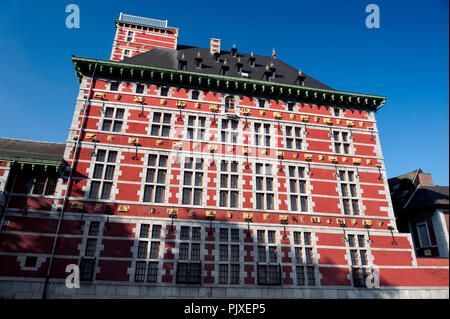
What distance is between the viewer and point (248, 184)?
20156mm

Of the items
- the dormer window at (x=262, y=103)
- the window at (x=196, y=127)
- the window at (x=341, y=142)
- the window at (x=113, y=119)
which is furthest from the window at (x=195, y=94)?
the window at (x=341, y=142)

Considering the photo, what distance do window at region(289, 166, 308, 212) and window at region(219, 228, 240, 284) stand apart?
4.79 meters

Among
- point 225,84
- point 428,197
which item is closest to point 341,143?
point 428,197

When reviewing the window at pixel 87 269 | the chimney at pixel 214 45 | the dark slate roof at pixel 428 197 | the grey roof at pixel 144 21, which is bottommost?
the window at pixel 87 269

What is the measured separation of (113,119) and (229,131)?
8216 mm

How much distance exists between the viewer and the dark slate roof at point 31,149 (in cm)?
1859

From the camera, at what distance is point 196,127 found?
21297 mm

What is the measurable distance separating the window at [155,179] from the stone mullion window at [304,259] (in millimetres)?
9195

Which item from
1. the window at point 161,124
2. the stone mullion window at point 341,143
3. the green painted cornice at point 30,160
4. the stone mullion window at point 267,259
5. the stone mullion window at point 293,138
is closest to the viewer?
the green painted cornice at point 30,160

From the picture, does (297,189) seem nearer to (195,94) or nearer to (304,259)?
(304,259)

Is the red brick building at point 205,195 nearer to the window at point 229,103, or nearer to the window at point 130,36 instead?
the window at point 229,103

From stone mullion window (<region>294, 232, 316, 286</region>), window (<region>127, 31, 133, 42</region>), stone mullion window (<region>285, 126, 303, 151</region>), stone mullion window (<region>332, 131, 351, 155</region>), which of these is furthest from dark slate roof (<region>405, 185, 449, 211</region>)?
window (<region>127, 31, 133, 42</region>)

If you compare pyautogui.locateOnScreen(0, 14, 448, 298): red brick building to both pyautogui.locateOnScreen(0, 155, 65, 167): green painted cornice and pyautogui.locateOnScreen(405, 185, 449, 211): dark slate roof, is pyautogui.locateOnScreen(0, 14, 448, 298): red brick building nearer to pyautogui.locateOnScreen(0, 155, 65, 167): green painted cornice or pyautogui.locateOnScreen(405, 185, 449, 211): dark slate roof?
pyautogui.locateOnScreen(0, 155, 65, 167): green painted cornice
